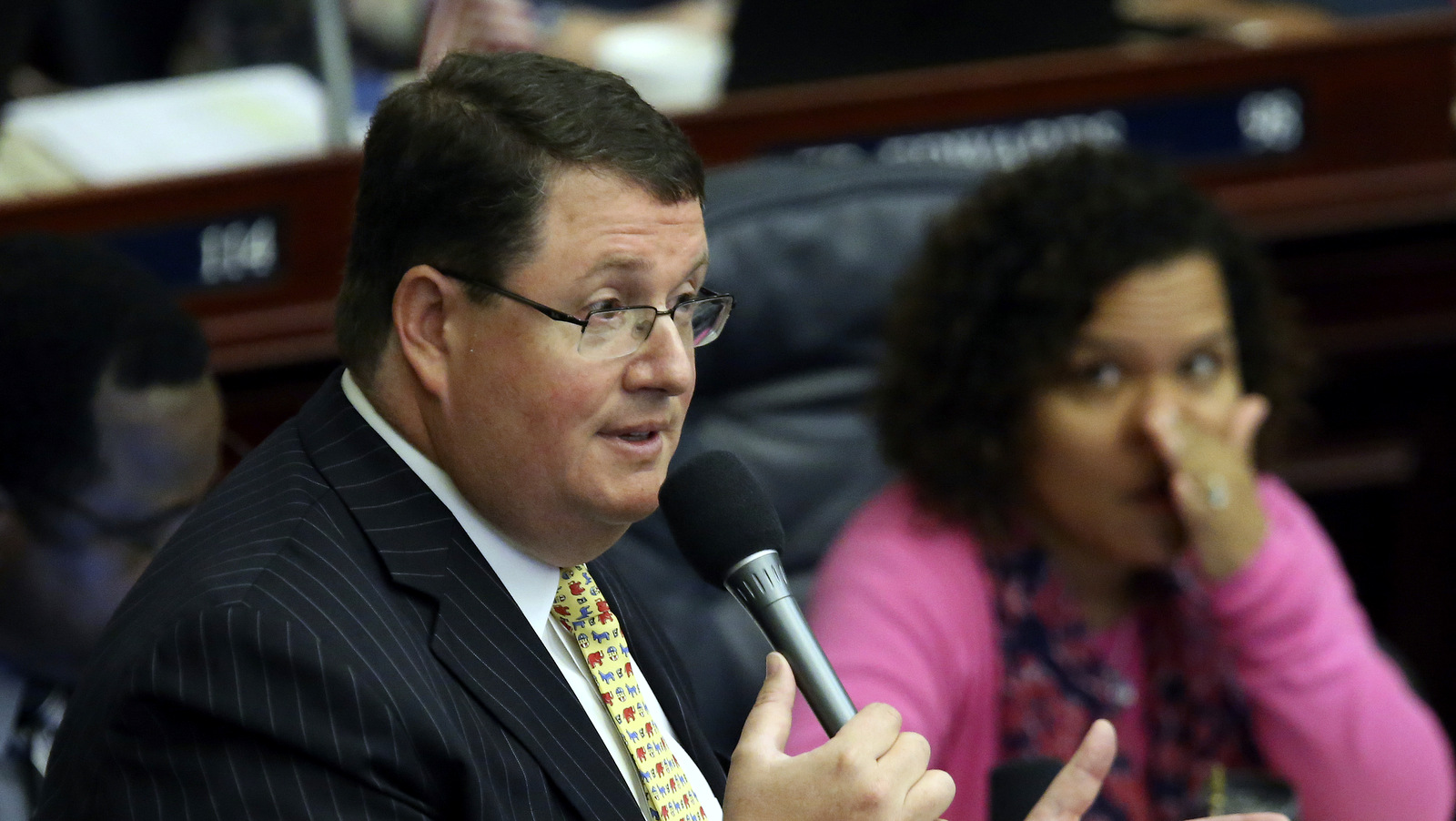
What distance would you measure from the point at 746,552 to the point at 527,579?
14 centimetres

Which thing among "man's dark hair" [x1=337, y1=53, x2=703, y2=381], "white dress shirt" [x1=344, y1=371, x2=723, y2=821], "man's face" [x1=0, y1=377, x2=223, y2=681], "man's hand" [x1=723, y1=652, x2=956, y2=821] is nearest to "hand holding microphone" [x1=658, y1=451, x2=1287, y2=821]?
"man's hand" [x1=723, y1=652, x2=956, y2=821]

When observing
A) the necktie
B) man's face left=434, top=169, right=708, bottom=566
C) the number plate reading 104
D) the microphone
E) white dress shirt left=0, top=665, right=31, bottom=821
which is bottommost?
white dress shirt left=0, top=665, right=31, bottom=821

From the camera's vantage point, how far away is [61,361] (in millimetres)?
1315

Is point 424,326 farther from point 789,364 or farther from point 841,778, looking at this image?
point 789,364

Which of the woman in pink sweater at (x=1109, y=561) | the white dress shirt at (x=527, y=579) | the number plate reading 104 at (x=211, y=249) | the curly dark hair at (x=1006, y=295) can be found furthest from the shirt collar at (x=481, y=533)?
the number plate reading 104 at (x=211, y=249)

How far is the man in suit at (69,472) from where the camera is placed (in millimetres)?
1308

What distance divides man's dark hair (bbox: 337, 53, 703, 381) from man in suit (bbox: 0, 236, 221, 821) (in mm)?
383

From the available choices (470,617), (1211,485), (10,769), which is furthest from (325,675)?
(1211,485)

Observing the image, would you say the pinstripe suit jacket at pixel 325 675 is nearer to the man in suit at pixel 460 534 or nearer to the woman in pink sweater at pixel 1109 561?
the man in suit at pixel 460 534

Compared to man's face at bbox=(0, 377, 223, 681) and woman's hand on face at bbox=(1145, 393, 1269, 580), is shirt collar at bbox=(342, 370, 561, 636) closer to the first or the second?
man's face at bbox=(0, 377, 223, 681)

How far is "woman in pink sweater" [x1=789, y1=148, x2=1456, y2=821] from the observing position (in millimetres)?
1741

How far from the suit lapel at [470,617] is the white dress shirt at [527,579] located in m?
0.01

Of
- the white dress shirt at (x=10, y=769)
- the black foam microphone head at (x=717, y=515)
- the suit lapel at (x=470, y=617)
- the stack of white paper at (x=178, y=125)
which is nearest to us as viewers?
the suit lapel at (x=470, y=617)

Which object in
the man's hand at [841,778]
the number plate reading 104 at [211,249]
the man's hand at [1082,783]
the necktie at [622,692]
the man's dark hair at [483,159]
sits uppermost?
the man's dark hair at [483,159]
